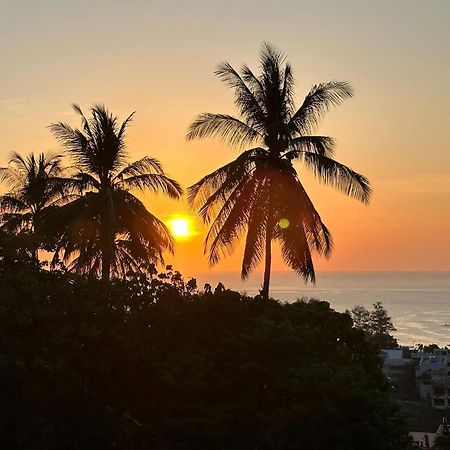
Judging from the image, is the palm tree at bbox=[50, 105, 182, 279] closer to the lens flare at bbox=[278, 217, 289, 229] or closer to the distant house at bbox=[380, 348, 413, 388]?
the lens flare at bbox=[278, 217, 289, 229]

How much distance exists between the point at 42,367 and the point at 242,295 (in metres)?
4.81

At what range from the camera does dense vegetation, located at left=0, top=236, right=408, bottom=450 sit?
12641mm

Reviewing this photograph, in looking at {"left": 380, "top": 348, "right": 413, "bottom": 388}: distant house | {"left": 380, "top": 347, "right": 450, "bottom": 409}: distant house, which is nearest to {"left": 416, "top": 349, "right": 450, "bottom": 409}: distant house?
{"left": 380, "top": 347, "right": 450, "bottom": 409}: distant house

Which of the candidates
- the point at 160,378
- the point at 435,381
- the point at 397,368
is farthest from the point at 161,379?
the point at 397,368

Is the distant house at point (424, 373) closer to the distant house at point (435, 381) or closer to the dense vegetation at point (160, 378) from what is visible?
the distant house at point (435, 381)

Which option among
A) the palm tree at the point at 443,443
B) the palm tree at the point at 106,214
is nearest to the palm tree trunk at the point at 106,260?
the palm tree at the point at 106,214

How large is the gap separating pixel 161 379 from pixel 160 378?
3 cm

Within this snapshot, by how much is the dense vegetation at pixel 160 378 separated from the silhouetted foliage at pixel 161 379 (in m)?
0.02

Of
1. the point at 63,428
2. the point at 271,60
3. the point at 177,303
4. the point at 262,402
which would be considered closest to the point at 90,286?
the point at 177,303

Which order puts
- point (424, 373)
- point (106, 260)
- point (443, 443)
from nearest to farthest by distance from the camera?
point (443, 443) → point (106, 260) → point (424, 373)

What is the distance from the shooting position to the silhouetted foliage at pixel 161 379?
12641 mm

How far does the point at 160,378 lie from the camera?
13.3 m

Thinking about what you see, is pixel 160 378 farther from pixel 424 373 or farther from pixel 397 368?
pixel 397 368

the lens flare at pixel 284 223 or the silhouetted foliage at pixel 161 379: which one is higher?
the lens flare at pixel 284 223
